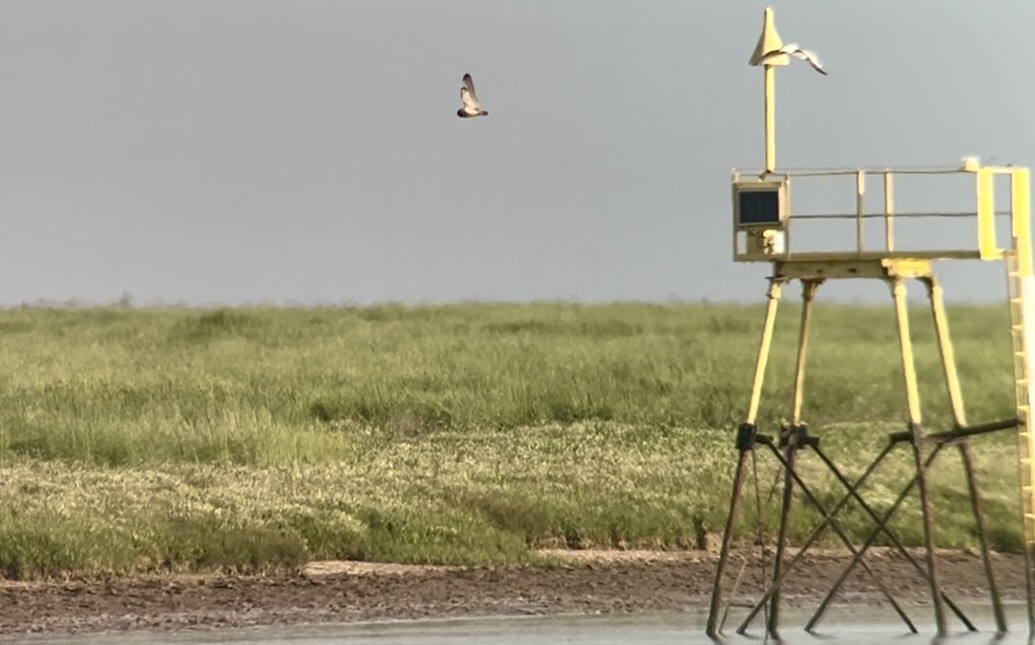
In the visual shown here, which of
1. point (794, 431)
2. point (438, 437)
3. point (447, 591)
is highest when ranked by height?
point (794, 431)

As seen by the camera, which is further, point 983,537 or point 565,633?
point 565,633

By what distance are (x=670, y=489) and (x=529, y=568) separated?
2.86 meters

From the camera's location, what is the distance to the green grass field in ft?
67.4

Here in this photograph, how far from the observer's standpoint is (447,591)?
1945 centimetres

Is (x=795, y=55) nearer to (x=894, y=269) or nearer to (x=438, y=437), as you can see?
(x=894, y=269)

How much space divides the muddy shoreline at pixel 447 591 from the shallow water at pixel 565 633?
341 millimetres

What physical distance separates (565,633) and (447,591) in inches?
92.7

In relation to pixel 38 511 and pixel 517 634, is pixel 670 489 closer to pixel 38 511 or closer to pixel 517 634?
pixel 517 634

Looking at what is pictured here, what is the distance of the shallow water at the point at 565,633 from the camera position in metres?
17.0

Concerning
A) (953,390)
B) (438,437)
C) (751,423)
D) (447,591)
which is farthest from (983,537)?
(438,437)

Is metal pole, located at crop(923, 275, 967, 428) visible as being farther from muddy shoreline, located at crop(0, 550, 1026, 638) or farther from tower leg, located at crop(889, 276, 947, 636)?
muddy shoreline, located at crop(0, 550, 1026, 638)

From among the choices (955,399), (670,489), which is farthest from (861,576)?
(955,399)

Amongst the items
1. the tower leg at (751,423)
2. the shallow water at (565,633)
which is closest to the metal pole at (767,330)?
the tower leg at (751,423)

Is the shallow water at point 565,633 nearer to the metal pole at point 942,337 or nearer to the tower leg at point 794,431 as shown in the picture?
the tower leg at point 794,431
